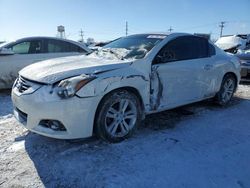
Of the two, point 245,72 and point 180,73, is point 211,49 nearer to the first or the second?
point 180,73

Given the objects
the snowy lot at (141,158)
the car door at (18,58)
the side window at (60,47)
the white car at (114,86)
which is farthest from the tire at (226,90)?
the car door at (18,58)

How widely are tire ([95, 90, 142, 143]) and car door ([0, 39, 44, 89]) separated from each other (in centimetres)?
413

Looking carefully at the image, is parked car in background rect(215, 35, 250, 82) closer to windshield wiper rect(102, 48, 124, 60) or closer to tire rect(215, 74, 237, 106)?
tire rect(215, 74, 237, 106)

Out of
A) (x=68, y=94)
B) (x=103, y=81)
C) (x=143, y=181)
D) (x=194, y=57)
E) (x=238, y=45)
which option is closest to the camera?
(x=143, y=181)

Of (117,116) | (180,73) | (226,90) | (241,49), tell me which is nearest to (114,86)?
(117,116)

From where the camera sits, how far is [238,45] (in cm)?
1230

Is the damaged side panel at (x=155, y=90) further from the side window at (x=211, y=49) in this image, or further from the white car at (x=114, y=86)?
the side window at (x=211, y=49)

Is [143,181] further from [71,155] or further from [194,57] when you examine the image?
[194,57]

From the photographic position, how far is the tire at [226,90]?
6.26 metres

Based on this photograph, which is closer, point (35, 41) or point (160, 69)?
point (160, 69)

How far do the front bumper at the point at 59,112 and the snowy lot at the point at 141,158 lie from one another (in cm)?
31

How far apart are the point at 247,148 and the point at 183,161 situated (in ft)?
3.62

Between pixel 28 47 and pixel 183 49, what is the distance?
4236mm

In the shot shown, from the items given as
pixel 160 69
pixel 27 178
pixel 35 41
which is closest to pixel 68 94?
pixel 27 178
